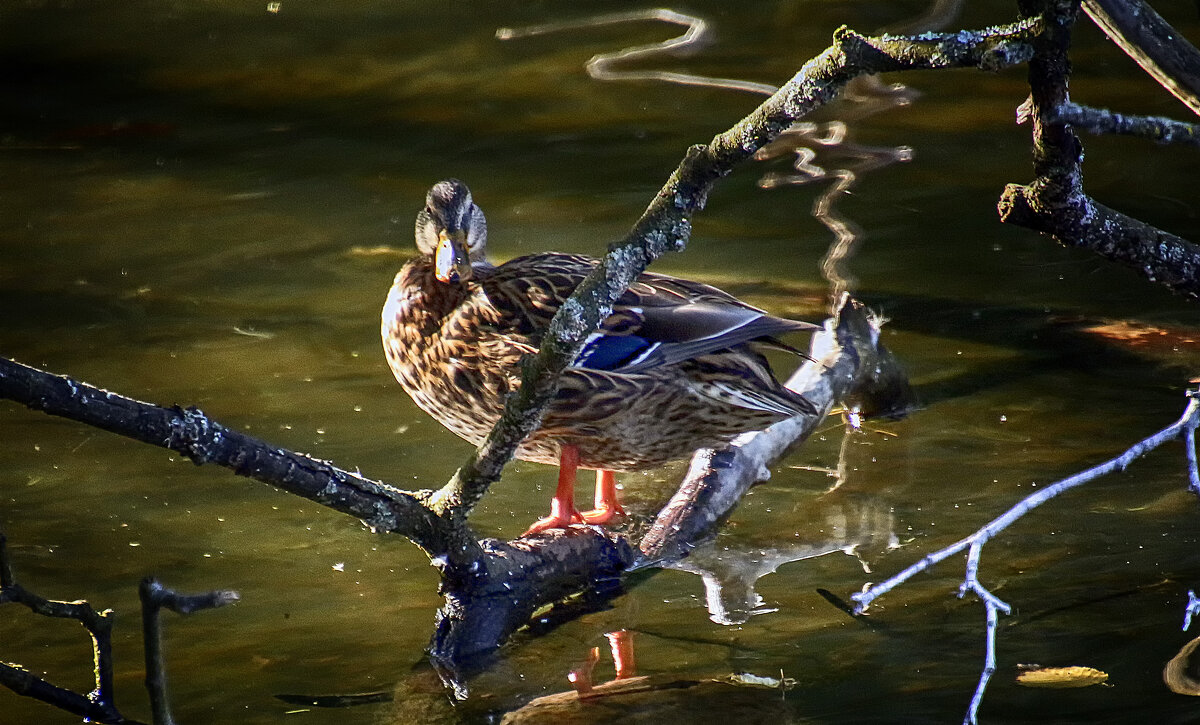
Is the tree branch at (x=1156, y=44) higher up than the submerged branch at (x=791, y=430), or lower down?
higher up

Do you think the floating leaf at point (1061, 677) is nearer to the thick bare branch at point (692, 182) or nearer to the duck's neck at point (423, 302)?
the thick bare branch at point (692, 182)

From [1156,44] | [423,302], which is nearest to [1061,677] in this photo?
[1156,44]

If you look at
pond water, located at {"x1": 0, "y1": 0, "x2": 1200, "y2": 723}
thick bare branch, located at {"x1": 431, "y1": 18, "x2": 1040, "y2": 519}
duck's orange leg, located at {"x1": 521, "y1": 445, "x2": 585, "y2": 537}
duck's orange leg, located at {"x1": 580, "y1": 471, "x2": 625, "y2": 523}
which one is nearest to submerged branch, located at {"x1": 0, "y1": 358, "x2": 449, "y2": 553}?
thick bare branch, located at {"x1": 431, "y1": 18, "x2": 1040, "y2": 519}

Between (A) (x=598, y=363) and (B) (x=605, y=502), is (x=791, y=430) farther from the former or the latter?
(A) (x=598, y=363)

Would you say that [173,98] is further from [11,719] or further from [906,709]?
[906,709]

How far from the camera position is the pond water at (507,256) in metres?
4.02

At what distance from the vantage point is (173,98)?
1049 centimetres

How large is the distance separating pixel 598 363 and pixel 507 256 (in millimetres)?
3122

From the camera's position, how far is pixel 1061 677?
373 centimetres

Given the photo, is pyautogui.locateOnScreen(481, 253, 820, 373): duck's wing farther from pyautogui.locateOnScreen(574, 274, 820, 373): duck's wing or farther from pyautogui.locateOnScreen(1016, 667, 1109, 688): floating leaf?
pyautogui.locateOnScreen(1016, 667, 1109, 688): floating leaf

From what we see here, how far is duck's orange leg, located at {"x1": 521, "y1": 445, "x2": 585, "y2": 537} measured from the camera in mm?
4609

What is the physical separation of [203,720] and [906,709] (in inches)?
67.1

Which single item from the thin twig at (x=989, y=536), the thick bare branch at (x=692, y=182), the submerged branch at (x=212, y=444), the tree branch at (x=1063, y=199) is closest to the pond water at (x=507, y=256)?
the submerged branch at (x=212, y=444)

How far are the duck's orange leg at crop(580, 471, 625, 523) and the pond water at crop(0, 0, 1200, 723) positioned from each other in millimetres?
187
